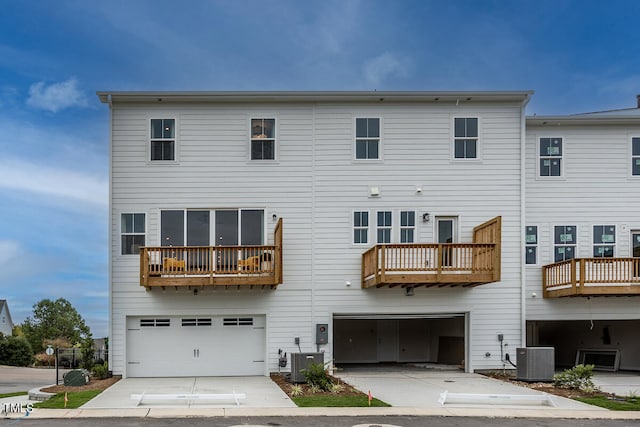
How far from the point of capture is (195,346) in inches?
673

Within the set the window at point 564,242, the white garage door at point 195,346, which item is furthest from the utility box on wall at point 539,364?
the white garage door at point 195,346

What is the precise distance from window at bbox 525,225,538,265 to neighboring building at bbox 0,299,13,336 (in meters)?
50.1

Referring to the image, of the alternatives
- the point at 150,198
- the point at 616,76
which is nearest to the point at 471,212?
the point at 150,198

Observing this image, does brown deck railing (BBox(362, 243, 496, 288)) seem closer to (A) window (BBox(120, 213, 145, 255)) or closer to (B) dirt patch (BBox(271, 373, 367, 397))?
(B) dirt patch (BBox(271, 373, 367, 397))

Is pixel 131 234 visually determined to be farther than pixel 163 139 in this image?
No

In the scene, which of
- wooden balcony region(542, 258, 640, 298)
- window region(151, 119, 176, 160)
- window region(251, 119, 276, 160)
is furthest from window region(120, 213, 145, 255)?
wooden balcony region(542, 258, 640, 298)

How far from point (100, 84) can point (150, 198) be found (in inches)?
149

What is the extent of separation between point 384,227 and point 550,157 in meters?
5.71

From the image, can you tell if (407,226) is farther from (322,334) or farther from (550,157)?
(550,157)

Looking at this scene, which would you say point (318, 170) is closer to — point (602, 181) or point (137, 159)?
point (137, 159)

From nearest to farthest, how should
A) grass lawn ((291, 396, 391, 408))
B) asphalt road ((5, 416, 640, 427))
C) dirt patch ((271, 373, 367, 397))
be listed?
Result: asphalt road ((5, 416, 640, 427)), grass lawn ((291, 396, 391, 408)), dirt patch ((271, 373, 367, 397))

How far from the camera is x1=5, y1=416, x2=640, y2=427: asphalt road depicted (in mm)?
9773

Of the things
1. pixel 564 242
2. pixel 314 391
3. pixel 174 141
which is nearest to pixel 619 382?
pixel 564 242

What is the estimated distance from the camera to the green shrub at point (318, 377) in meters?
13.3
